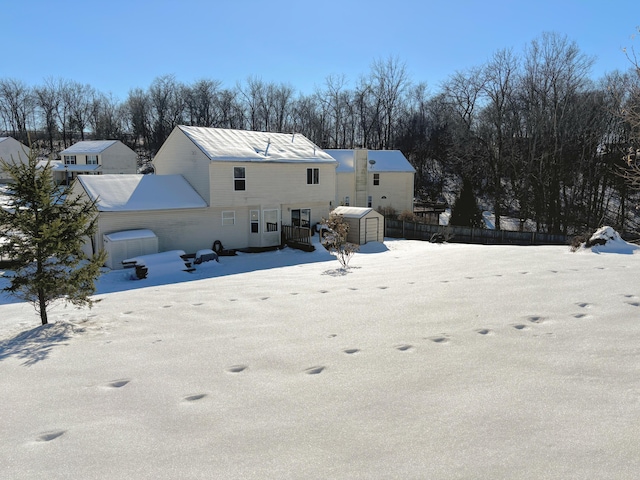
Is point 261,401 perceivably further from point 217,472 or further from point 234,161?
point 234,161

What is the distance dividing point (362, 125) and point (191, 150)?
140 ft

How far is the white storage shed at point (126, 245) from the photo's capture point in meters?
18.4

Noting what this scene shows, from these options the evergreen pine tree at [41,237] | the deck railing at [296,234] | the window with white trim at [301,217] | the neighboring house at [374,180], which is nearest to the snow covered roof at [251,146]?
the window with white trim at [301,217]

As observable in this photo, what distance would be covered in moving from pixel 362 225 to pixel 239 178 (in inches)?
280

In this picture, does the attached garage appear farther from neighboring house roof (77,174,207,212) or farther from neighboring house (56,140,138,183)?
neighboring house (56,140,138,183)

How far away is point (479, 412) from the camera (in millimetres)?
4059

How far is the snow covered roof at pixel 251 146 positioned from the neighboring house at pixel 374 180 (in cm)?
951

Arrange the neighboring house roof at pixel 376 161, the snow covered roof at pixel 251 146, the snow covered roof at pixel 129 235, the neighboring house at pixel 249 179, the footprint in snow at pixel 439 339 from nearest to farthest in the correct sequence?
the footprint in snow at pixel 439 339 < the snow covered roof at pixel 129 235 < the neighboring house at pixel 249 179 < the snow covered roof at pixel 251 146 < the neighboring house roof at pixel 376 161

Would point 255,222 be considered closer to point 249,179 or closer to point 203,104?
point 249,179

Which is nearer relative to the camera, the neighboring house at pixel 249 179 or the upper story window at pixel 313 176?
the neighboring house at pixel 249 179

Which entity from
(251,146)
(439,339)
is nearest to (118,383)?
(439,339)

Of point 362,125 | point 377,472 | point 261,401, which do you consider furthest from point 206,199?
point 362,125

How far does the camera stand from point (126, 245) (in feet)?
61.0

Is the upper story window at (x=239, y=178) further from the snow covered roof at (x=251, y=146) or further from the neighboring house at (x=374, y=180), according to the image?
the neighboring house at (x=374, y=180)
